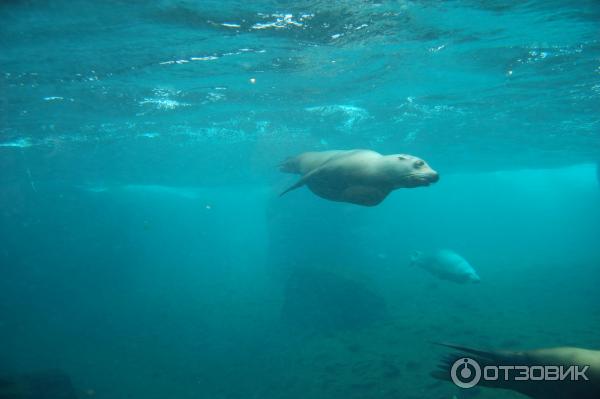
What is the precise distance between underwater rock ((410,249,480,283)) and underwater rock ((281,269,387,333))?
11.9ft

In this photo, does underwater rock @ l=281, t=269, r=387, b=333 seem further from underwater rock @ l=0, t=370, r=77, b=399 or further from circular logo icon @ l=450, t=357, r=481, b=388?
circular logo icon @ l=450, t=357, r=481, b=388

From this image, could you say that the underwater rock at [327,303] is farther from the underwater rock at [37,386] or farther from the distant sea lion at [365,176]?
the distant sea lion at [365,176]

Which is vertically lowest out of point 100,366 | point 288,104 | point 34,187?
point 100,366

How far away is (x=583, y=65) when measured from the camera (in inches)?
496

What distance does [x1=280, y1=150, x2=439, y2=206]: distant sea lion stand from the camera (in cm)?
537

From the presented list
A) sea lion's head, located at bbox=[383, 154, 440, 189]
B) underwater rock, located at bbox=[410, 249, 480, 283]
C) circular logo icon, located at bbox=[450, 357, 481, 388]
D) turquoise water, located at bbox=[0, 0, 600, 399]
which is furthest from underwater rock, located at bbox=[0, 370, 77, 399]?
underwater rock, located at bbox=[410, 249, 480, 283]

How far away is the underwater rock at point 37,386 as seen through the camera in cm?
897

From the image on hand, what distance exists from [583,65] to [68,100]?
60.6ft

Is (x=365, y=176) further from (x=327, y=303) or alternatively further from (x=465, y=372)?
(x=327, y=303)

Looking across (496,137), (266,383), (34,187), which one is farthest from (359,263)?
(34,187)

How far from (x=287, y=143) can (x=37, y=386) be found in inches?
692

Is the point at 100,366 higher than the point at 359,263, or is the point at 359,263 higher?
the point at 359,263

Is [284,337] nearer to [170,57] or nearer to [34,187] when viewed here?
[170,57]

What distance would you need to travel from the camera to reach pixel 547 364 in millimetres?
4230
